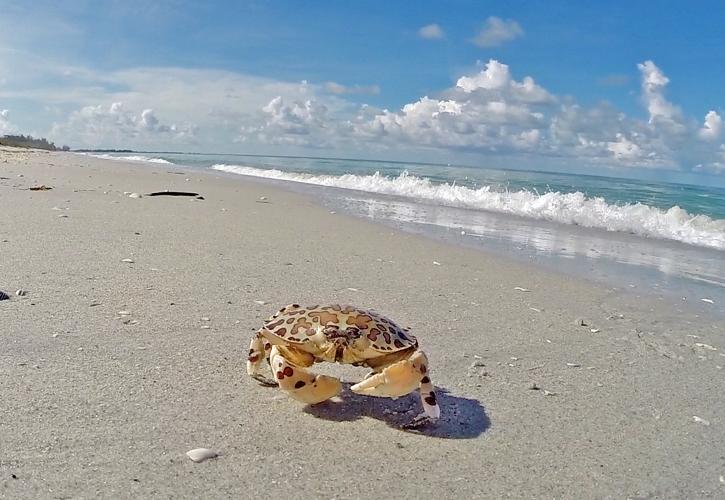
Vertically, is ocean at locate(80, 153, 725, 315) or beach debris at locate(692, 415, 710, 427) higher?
beach debris at locate(692, 415, 710, 427)

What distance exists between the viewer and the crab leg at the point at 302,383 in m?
2.56

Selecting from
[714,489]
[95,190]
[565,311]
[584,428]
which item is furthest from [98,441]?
[95,190]

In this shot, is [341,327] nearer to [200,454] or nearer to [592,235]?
[200,454]

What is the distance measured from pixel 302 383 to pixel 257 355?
1.55ft

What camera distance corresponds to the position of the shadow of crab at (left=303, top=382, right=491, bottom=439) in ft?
8.93

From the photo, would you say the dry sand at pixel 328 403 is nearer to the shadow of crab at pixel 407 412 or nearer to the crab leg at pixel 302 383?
the shadow of crab at pixel 407 412

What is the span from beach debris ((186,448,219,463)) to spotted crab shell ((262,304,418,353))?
1.81 feet

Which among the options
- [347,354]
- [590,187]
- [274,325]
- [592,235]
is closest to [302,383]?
[347,354]

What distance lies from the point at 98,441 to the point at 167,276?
9.53 ft

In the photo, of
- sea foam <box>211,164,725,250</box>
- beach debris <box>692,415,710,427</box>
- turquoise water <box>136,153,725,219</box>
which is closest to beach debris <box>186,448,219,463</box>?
beach debris <box>692,415,710,427</box>

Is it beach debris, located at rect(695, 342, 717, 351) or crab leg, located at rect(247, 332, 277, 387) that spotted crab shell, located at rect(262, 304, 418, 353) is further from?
beach debris, located at rect(695, 342, 717, 351)

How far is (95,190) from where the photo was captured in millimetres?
12195

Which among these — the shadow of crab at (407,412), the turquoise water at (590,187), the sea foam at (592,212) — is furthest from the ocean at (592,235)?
the shadow of crab at (407,412)

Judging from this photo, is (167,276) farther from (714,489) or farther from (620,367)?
(714,489)
